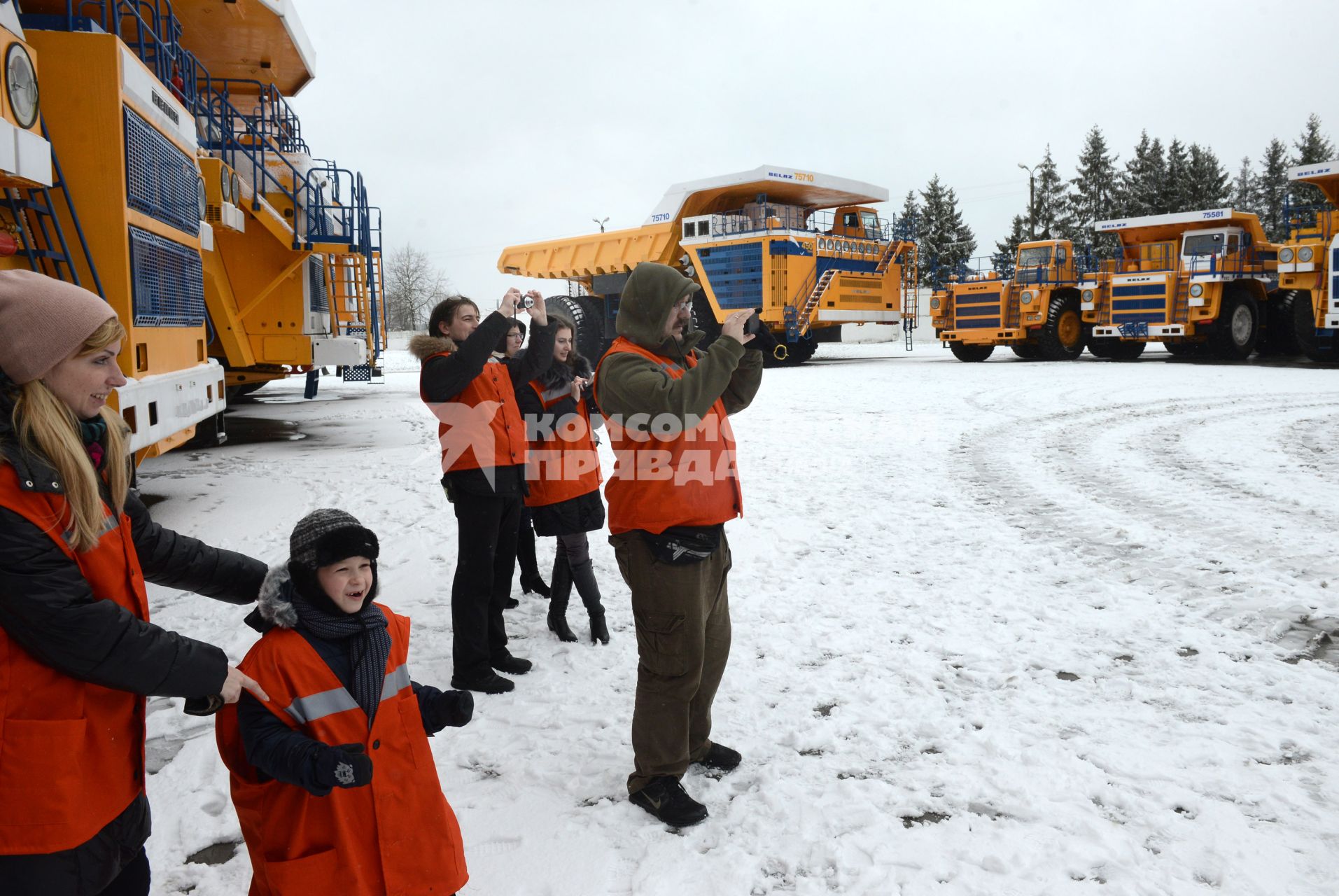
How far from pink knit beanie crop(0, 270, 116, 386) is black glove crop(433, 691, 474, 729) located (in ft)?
3.02

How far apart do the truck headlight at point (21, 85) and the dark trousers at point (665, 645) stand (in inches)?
120

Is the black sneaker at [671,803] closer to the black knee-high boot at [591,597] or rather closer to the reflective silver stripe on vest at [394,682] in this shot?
the reflective silver stripe on vest at [394,682]

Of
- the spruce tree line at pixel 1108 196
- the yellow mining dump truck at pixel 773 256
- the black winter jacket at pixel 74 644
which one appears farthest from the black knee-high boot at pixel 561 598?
the spruce tree line at pixel 1108 196

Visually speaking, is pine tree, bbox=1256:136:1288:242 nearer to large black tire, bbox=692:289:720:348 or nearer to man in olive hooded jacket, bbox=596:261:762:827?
large black tire, bbox=692:289:720:348

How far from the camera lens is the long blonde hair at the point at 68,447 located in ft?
4.83

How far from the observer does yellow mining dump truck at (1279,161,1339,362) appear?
1537 cm

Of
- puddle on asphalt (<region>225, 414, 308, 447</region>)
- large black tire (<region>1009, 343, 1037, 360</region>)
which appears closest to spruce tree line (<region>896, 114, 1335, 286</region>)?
large black tire (<region>1009, 343, 1037, 360</region>)

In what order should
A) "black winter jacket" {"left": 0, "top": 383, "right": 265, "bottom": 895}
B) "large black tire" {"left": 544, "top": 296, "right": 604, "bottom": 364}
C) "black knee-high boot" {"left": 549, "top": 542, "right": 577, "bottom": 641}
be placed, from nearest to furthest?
"black winter jacket" {"left": 0, "top": 383, "right": 265, "bottom": 895} < "black knee-high boot" {"left": 549, "top": 542, "right": 577, "bottom": 641} < "large black tire" {"left": 544, "top": 296, "right": 604, "bottom": 364}

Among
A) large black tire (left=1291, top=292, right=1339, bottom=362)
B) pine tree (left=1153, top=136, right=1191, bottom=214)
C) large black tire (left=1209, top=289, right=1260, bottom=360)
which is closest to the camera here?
large black tire (left=1291, top=292, right=1339, bottom=362)

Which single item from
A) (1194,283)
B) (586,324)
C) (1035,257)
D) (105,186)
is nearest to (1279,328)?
(1194,283)

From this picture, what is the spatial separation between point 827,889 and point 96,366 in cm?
201

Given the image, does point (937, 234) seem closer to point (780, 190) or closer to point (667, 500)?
point (780, 190)

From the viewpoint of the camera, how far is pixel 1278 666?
3518 mm

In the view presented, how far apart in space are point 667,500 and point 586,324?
1943cm
